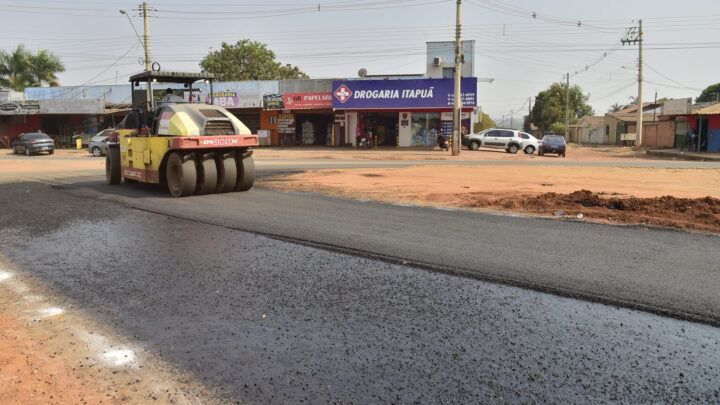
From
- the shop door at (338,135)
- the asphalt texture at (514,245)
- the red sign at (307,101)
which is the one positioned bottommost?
the asphalt texture at (514,245)

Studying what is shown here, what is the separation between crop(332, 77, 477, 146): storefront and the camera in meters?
37.2

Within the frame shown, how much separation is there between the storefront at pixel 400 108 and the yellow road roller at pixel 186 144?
2524 cm

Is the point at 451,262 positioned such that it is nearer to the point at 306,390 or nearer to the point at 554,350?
the point at 554,350

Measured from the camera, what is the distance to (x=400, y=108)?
38.1m

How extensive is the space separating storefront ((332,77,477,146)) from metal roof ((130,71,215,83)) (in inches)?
994

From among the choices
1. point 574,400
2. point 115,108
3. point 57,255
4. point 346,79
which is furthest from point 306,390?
point 115,108

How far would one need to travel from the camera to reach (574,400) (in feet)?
11.4

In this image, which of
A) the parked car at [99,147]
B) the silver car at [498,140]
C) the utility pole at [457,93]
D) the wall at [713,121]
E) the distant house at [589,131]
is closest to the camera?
the utility pole at [457,93]

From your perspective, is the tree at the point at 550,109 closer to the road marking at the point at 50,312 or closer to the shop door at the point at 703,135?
the shop door at the point at 703,135

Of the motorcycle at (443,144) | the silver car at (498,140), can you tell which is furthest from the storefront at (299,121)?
the silver car at (498,140)

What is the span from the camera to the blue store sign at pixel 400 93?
37062 mm

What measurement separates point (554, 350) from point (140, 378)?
3133mm

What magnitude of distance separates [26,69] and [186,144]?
45239 millimetres

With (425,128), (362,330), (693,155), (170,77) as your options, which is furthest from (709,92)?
(362,330)
